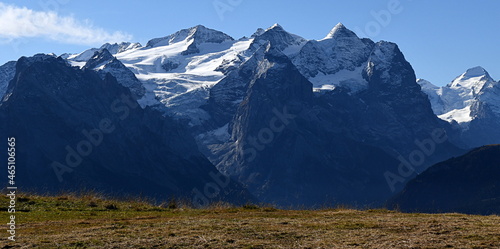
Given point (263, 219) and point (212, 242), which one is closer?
point (212, 242)

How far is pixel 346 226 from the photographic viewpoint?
28609 millimetres

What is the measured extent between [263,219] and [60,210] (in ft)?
41.8

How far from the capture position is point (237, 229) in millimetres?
27781

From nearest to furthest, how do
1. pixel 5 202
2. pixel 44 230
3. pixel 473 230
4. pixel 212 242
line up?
pixel 212 242
pixel 473 230
pixel 44 230
pixel 5 202

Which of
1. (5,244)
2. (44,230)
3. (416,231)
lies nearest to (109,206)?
(44,230)

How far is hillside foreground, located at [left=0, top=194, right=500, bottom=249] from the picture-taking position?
24125 mm

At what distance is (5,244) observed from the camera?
2486 centimetres

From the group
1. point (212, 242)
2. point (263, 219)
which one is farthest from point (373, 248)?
point (263, 219)

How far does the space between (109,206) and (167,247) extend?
53.9 ft

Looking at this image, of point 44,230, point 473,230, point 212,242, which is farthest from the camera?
point 44,230

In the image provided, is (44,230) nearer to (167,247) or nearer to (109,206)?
(167,247)

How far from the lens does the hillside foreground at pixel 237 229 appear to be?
79.2 feet

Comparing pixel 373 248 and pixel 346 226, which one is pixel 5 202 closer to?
pixel 346 226

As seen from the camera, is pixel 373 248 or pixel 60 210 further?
pixel 60 210
